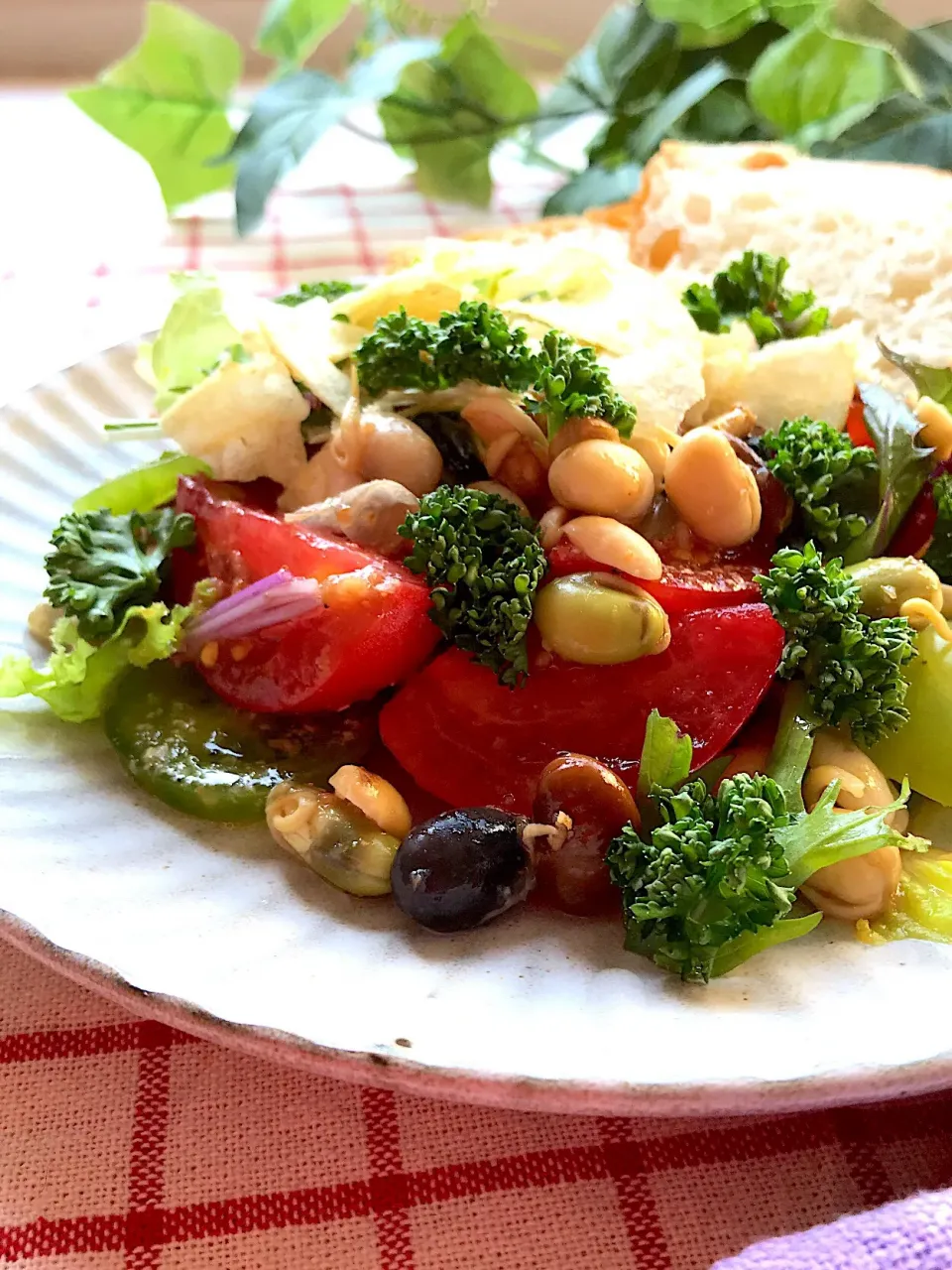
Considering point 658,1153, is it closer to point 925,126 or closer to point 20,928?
point 20,928

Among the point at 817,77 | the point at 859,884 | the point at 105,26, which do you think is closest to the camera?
the point at 859,884

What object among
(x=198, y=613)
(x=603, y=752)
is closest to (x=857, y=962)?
(x=603, y=752)

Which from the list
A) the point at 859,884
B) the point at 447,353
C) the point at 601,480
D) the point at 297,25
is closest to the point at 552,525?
the point at 601,480

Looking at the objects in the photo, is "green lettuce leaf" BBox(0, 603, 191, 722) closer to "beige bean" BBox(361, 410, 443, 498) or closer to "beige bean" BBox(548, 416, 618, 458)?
"beige bean" BBox(361, 410, 443, 498)

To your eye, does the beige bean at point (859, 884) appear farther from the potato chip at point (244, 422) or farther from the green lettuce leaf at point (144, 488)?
the green lettuce leaf at point (144, 488)

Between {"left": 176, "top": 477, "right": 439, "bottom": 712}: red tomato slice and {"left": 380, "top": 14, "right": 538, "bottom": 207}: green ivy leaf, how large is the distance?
2375 mm

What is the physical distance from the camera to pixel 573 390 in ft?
5.52

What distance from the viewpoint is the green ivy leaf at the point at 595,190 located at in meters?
3.34

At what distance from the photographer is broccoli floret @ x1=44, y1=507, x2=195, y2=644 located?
5.58ft

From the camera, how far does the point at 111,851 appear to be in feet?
4.65

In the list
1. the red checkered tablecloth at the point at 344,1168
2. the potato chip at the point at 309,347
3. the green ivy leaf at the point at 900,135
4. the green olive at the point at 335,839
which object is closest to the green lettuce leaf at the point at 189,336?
the potato chip at the point at 309,347

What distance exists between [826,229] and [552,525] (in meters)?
1.27

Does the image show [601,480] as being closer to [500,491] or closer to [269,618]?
[500,491]

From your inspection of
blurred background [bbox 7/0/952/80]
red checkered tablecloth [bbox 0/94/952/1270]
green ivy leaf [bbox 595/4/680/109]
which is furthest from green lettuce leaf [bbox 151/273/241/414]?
blurred background [bbox 7/0/952/80]
